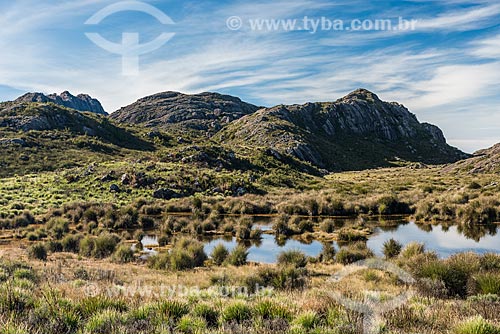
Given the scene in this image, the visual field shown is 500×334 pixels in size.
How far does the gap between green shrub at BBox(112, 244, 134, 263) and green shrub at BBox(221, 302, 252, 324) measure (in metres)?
13.8

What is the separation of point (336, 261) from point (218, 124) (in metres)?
154

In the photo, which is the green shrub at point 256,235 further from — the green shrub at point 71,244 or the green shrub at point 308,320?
the green shrub at point 308,320

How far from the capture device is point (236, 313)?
789 centimetres

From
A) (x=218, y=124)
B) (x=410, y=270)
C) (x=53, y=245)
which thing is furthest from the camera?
(x=218, y=124)

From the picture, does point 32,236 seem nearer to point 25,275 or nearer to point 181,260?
point 181,260

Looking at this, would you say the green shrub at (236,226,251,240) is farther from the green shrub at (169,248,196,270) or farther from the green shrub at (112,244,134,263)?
the green shrub at (169,248,196,270)

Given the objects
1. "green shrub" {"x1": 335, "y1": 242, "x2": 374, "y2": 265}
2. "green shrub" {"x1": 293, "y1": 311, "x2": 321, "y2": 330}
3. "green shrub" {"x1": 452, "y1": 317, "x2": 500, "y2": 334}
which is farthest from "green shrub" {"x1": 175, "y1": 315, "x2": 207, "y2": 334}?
"green shrub" {"x1": 335, "y1": 242, "x2": 374, "y2": 265}

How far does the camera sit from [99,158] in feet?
271

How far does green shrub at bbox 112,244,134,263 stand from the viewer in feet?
67.4

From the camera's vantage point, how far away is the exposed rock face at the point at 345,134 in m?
119

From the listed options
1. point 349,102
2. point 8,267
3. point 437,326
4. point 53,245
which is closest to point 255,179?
point 53,245

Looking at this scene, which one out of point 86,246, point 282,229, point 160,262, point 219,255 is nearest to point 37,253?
point 86,246

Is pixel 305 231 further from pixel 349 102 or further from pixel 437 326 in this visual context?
pixel 349 102

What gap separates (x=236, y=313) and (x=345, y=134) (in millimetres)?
158164
